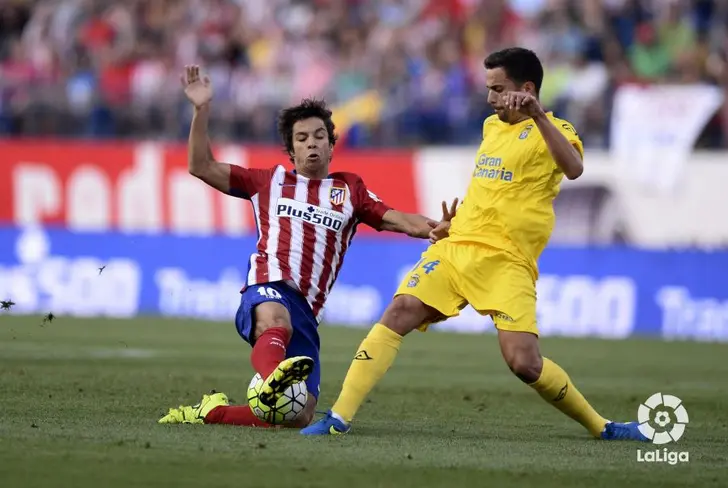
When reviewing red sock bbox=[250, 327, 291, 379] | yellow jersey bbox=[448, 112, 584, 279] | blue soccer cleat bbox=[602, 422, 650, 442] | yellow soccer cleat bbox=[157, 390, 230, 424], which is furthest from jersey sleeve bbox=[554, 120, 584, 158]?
yellow soccer cleat bbox=[157, 390, 230, 424]

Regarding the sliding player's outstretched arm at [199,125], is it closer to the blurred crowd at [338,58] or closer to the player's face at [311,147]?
the player's face at [311,147]

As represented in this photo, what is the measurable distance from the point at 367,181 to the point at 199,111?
1301cm

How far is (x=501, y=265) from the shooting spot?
7.84 metres

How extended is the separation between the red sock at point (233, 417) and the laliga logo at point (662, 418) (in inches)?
92.1

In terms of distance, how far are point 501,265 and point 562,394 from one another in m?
0.83

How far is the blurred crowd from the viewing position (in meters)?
20.0

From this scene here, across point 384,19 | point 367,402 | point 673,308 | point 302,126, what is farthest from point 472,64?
point 302,126

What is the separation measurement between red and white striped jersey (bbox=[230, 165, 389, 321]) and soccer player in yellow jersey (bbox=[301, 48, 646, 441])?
675 mm

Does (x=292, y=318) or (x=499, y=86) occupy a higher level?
(x=499, y=86)

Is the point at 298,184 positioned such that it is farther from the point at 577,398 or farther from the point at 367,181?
the point at 367,181

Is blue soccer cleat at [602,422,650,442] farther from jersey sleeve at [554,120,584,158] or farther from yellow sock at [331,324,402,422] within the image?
jersey sleeve at [554,120,584,158]

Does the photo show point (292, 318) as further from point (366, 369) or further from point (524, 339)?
point (524, 339)

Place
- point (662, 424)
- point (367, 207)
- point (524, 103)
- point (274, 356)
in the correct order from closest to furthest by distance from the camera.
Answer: point (524, 103)
point (274, 356)
point (367, 207)
point (662, 424)

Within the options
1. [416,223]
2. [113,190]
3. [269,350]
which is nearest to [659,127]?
[113,190]
